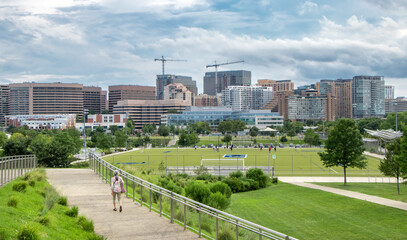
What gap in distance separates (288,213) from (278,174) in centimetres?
2192

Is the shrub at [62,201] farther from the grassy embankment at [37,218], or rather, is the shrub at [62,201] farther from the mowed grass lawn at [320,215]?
the mowed grass lawn at [320,215]

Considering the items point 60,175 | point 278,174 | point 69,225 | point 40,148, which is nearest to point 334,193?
point 278,174

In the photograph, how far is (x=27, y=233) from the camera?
32.6 feet

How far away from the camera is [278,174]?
47.7 metres

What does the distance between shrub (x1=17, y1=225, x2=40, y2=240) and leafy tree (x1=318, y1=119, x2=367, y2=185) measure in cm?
3346

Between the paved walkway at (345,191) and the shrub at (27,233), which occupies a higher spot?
the shrub at (27,233)

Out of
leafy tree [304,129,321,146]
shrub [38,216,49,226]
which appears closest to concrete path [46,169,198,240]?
shrub [38,216,49,226]

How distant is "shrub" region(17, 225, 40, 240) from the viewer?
32.5 feet

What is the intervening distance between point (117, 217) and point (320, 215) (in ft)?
47.0

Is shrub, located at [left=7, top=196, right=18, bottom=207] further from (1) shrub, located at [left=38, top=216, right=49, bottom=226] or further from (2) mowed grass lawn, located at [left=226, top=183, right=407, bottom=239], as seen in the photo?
(2) mowed grass lawn, located at [left=226, top=183, right=407, bottom=239]

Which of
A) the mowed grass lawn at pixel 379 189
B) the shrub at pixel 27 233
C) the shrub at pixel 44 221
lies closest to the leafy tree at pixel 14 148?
the mowed grass lawn at pixel 379 189

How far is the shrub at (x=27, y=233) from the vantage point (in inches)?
390

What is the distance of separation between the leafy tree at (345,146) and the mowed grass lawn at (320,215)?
310 inches

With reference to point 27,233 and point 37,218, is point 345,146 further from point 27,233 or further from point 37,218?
point 27,233
